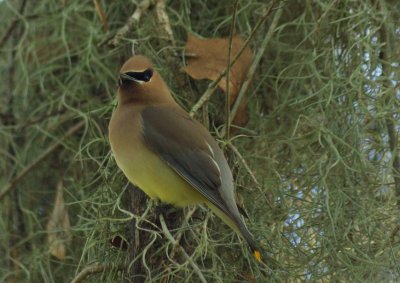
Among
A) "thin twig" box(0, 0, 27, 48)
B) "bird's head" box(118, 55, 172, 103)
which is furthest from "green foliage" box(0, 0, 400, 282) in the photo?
"bird's head" box(118, 55, 172, 103)

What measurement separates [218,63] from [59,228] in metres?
0.75

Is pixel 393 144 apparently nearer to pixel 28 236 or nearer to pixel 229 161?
pixel 229 161

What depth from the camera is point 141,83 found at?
2.92m

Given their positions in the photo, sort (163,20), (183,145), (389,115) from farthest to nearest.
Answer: (163,20) → (389,115) → (183,145)

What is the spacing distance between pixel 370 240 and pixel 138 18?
103 centimetres

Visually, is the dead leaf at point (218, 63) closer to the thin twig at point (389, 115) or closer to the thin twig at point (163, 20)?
the thin twig at point (163, 20)

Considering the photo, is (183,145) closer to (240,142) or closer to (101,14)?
(240,142)

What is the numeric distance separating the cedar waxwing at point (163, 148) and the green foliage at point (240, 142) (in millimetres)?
79

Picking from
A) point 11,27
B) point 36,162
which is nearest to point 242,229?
point 36,162

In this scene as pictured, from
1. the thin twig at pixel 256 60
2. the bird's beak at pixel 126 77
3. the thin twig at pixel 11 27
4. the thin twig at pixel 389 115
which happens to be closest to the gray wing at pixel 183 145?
the bird's beak at pixel 126 77

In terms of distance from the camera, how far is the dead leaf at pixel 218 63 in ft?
9.75

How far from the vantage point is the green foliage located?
8.70 feet

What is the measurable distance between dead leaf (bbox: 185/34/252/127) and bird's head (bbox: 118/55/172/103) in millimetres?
120

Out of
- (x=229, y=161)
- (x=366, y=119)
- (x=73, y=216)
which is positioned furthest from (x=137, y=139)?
(x=366, y=119)
